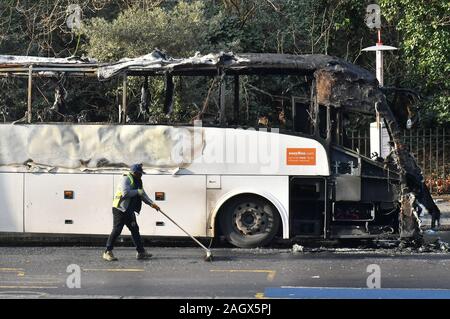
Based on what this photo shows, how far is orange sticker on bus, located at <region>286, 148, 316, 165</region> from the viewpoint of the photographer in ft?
41.6

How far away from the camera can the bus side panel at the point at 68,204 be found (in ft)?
43.0

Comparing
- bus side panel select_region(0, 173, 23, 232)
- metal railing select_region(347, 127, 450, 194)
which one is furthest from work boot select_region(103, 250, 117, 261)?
metal railing select_region(347, 127, 450, 194)

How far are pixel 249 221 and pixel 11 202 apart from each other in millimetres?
4157

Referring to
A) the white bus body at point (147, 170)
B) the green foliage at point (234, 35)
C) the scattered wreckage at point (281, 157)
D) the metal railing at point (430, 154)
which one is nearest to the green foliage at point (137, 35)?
the green foliage at point (234, 35)

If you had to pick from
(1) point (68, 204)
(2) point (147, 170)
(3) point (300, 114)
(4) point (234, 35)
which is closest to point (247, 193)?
(3) point (300, 114)

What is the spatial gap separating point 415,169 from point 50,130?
629cm

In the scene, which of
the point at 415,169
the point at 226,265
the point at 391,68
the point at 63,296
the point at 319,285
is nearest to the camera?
the point at 63,296

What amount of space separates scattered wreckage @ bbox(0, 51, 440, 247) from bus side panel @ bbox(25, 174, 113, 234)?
111 mm

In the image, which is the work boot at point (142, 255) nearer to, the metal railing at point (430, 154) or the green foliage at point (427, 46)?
the metal railing at point (430, 154)

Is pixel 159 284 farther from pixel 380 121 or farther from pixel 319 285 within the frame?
pixel 380 121

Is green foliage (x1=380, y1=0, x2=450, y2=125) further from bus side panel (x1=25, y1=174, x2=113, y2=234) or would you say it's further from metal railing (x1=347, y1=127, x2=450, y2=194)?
bus side panel (x1=25, y1=174, x2=113, y2=234)

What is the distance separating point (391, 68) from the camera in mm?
23906

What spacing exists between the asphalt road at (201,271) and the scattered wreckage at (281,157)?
519mm
